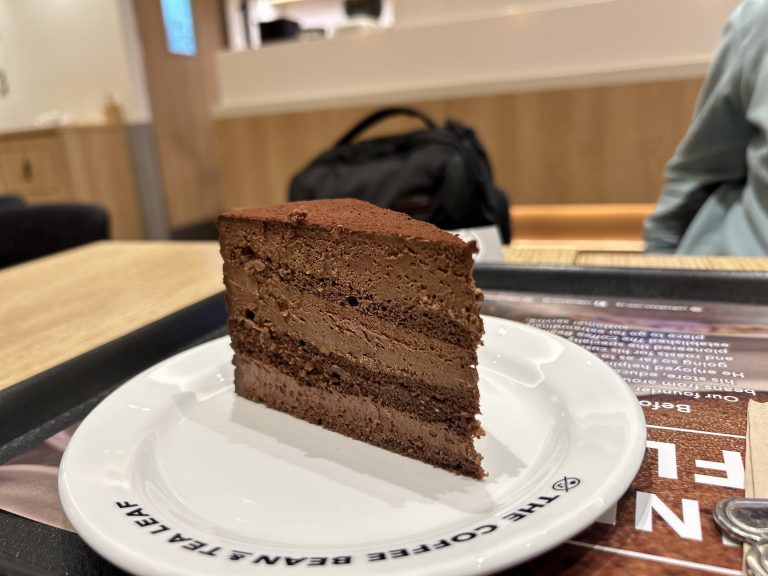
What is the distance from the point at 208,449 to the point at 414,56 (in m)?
2.72

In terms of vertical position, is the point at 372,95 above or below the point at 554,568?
above

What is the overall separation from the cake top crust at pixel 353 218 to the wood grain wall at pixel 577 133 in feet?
7.07

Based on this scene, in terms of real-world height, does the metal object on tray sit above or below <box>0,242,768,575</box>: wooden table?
below

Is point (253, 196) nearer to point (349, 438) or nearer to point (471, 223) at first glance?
point (471, 223)

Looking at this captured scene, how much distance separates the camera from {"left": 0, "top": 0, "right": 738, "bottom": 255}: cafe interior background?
8.00 ft

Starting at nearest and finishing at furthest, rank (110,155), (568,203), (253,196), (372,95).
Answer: (568,203)
(372,95)
(253,196)
(110,155)

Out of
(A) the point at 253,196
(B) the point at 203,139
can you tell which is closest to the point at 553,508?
(A) the point at 253,196

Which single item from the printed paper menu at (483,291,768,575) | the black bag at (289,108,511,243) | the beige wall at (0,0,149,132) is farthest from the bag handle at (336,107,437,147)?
the beige wall at (0,0,149,132)

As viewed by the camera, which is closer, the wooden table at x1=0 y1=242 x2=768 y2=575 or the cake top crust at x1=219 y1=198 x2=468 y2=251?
the cake top crust at x1=219 y1=198 x2=468 y2=251

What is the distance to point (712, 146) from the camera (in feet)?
3.84

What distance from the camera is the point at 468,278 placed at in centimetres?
55

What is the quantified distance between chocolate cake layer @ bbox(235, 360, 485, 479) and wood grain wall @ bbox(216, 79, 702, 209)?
2.25 m

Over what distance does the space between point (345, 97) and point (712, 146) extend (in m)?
2.20

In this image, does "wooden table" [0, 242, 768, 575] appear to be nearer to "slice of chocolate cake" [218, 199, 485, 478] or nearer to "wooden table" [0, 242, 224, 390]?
"wooden table" [0, 242, 224, 390]
